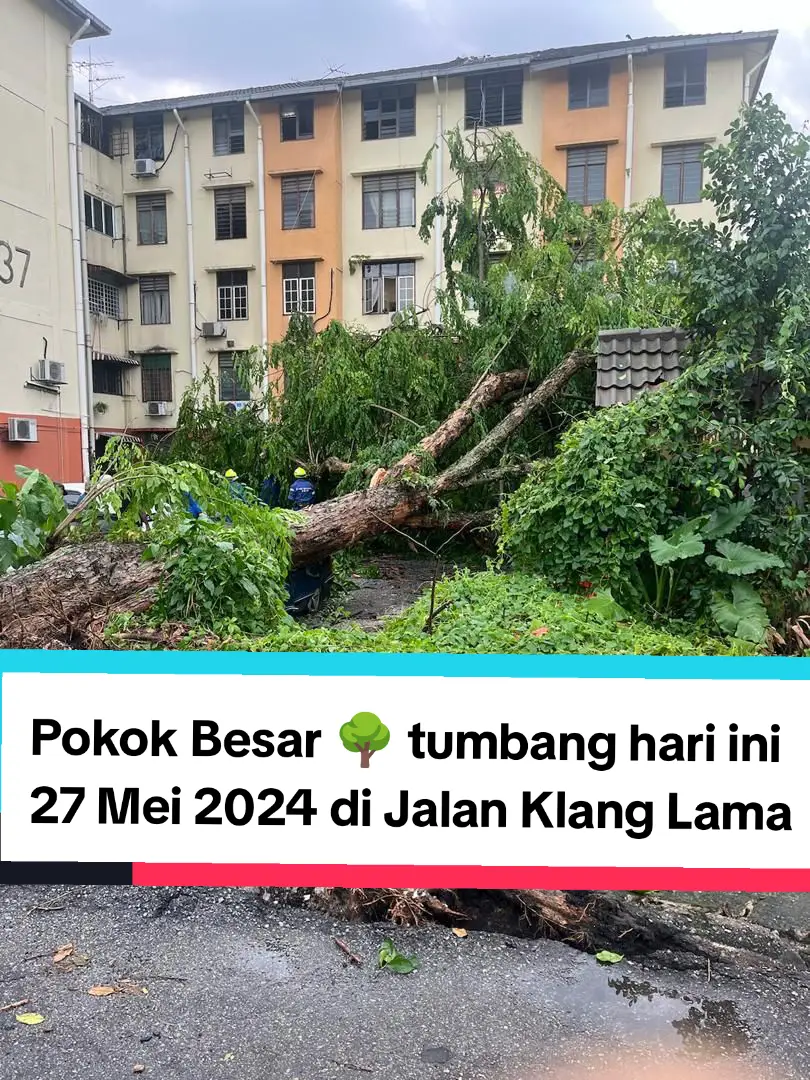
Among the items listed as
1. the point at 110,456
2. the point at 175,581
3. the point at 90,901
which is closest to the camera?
the point at 90,901

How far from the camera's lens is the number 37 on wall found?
18672 mm

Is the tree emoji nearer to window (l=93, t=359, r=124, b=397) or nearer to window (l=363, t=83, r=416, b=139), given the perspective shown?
window (l=363, t=83, r=416, b=139)

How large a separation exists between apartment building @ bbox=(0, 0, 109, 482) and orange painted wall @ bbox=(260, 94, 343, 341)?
736 centimetres

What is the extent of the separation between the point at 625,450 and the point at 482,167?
740 centimetres

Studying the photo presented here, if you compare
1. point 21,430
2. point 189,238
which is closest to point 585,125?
Result: point 189,238

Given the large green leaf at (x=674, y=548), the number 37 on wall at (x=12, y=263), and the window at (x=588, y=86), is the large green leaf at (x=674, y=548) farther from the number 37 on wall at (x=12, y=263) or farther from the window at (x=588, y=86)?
the window at (x=588, y=86)

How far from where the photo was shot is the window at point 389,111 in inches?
1064

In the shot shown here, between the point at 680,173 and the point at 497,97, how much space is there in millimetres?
6279

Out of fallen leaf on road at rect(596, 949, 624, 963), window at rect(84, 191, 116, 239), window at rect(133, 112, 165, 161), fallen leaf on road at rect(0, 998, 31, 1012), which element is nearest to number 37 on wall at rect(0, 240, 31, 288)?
window at rect(84, 191, 116, 239)

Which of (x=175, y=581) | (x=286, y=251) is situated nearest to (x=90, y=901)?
(x=175, y=581)

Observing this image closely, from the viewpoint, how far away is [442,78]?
2652cm

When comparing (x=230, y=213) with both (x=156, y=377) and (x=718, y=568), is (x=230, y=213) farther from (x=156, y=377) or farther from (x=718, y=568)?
(x=718, y=568)

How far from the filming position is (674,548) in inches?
250

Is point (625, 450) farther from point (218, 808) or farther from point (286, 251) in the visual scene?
point (286, 251)
